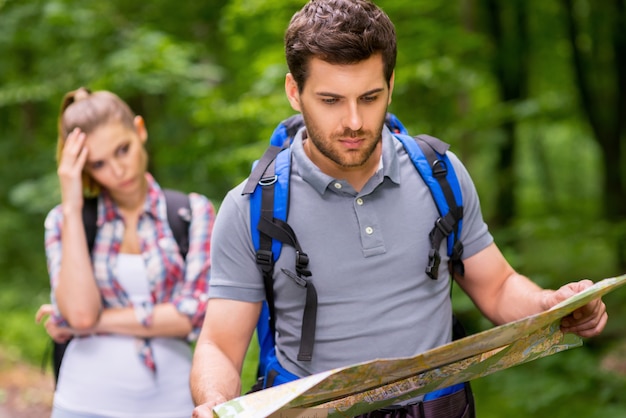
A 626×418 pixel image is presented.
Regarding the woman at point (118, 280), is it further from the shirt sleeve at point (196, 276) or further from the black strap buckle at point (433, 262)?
the black strap buckle at point (433, 262)

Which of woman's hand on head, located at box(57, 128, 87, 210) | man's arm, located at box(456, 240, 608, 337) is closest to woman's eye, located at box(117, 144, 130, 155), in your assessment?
woman's hand on head, located at box(57, 128, 87, 210)

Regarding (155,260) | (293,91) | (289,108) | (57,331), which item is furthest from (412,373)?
(289,108)

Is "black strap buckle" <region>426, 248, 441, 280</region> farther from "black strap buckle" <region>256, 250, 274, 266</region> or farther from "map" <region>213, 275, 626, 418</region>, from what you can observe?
"black strap buckle" <region>256, 250, 274, 266</region>

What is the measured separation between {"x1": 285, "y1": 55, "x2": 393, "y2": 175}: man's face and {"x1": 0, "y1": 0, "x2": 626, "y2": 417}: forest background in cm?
410

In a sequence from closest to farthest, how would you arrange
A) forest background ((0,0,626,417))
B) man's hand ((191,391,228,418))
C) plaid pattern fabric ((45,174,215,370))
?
man's hand ((191,391,228,418))
plaid pattern fabric ((45,174,215,370))
forest background ((0,0,626,417))

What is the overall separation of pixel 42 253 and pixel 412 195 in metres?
12.0

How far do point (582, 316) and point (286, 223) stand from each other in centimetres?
96

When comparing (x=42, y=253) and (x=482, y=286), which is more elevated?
(x=482, y=286)

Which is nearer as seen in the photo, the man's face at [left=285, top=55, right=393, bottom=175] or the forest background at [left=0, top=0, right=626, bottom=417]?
the man's face at [left=285, top=55, right=393, bottom=175]

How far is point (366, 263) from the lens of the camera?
2.49 meters

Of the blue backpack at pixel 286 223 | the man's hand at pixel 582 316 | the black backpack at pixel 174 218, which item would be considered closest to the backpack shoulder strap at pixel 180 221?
the black backpack at pixel 174 218

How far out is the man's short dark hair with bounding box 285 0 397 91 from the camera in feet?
7.75

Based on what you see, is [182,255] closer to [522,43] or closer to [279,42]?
[279,42]

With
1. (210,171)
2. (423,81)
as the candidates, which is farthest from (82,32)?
(423,81)
